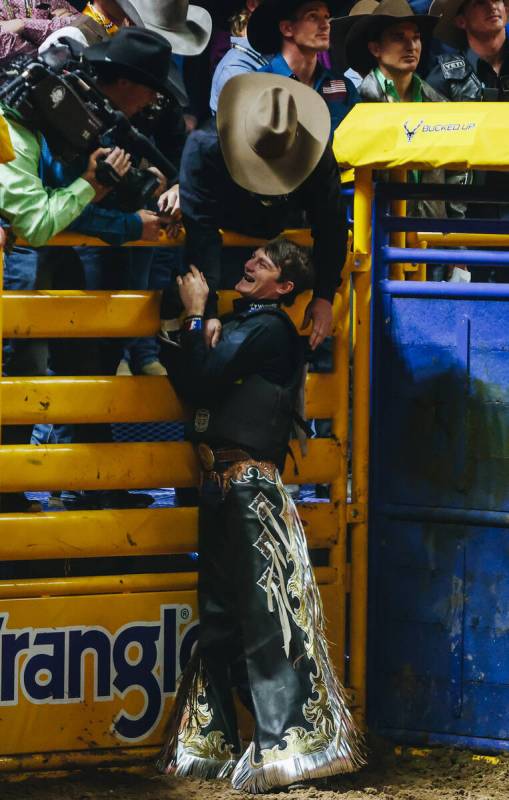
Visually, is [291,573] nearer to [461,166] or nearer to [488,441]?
[488,441]

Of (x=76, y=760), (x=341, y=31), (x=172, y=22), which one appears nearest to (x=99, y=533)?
(x=76, y=760)

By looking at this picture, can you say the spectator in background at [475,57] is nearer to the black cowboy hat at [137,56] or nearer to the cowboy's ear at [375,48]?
the cowboy's ear at [375,48]

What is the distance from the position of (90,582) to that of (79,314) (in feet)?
3.00

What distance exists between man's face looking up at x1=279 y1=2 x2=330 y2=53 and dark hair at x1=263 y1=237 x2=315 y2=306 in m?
1.33

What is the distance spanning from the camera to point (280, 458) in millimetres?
4918

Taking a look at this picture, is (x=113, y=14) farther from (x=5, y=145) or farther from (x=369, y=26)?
(x=5, y=145)

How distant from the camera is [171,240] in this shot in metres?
4.99

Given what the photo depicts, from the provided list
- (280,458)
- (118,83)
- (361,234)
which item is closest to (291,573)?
(280,458)

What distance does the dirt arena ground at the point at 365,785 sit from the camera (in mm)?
4691

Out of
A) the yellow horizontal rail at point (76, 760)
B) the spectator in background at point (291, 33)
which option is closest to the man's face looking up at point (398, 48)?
the spectator in background at point (291, 33)

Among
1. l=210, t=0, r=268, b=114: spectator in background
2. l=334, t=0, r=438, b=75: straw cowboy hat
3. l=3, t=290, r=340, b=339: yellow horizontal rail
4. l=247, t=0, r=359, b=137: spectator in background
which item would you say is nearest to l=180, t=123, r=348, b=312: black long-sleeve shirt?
l=3, t=290, r=340, b=339: yellow horizontal rail

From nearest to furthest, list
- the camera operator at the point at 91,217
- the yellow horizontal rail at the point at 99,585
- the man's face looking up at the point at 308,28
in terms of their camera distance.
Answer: the camera operator at the point at 91,217
the yellow horizontal rail at the point at 99,585
the man's face looking up at the point at 308,28

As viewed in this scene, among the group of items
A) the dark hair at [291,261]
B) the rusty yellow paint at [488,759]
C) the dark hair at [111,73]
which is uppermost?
the dark hair at [111,73]

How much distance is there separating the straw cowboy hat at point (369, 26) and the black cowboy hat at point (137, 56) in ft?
5.39
